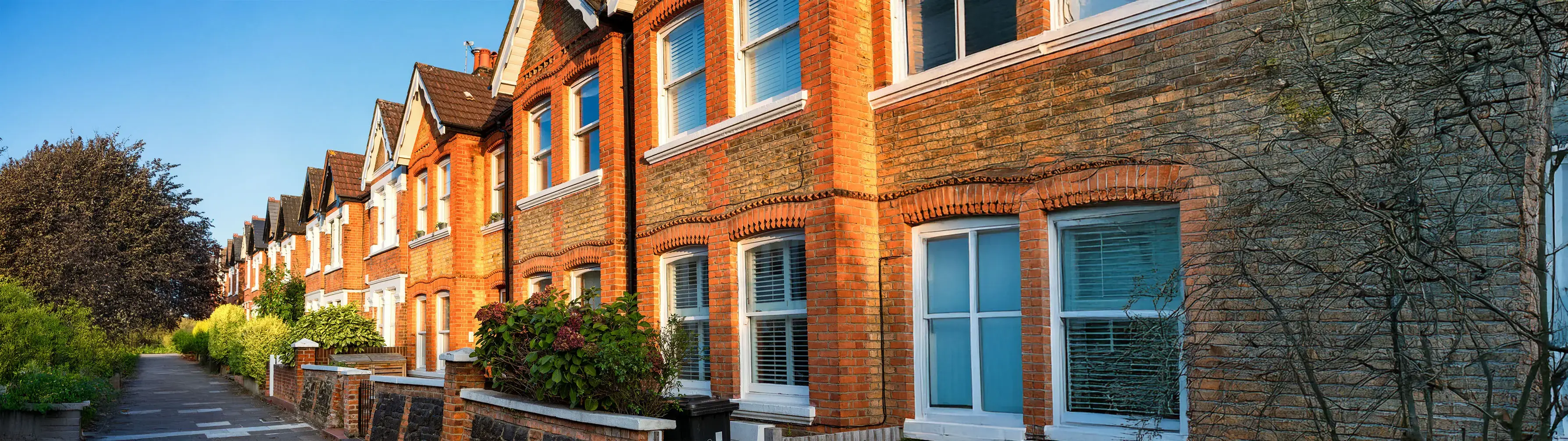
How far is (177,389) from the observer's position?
90.5 ft

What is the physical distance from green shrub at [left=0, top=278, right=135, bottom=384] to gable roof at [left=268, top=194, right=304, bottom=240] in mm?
18608

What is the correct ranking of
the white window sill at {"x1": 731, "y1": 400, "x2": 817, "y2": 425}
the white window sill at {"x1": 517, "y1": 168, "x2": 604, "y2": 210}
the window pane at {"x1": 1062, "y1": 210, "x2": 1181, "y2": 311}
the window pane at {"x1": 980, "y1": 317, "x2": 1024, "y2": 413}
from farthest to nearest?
the white window sill at {"x1": 517, "y1": 168, "x2": 604, "y2": 210}, the white window sill at {"x1": 731, "y1": 400, "x2": 817, "y2": 425}, the window pane at {"x1": 980, "y1": 317, "x2": 1024, "y2": 413}, the window pane at {"x1": 1062, "y1": 210, "x2": 1181, "y2": 311}

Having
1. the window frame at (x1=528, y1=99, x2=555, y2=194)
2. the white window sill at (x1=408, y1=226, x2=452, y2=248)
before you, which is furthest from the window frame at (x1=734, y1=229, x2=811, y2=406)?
the white window sill at (x1=408, y1=226, x2=452, y2=248)

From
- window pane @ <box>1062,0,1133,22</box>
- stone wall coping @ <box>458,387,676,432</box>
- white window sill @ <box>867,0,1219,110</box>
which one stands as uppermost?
window pane @ <box>1062,0,1133,22</box>

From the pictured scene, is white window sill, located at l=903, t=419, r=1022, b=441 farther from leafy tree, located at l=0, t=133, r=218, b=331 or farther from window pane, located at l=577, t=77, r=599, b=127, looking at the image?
leafy tree, located at l=0, t=133, r=218, b=331

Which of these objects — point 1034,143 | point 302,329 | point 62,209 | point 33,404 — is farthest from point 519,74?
point 62,209

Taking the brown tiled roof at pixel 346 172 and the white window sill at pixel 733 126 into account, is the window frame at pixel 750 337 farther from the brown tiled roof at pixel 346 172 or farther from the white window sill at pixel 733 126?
the brown tiled roof at pixel 346 172

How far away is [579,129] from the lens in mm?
14141

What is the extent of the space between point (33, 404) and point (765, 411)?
10440mm

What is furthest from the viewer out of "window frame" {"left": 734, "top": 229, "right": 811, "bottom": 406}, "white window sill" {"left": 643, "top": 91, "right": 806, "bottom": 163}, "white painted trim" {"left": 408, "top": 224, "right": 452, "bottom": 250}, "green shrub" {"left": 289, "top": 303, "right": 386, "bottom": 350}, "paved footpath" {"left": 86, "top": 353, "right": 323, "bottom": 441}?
"green shrub" {"left": 289, "top": 303, "right": 386, "bottom": 350}

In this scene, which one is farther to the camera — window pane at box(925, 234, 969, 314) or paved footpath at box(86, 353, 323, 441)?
paved footpath at box(86, 353, 323, 441)

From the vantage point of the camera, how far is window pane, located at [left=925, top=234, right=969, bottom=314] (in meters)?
8.20

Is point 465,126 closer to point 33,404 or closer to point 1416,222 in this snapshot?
point 33,404

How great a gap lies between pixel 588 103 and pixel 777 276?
5.36m
